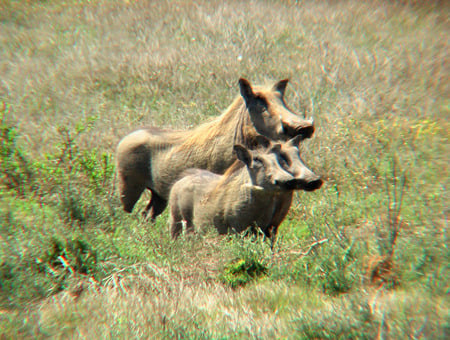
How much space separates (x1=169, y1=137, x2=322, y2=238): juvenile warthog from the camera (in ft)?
14.2

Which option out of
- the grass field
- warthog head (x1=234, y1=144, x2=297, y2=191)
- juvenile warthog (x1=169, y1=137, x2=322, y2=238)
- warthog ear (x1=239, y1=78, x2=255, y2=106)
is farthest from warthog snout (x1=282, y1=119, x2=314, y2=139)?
the grass field

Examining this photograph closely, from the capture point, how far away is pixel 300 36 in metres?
12.5

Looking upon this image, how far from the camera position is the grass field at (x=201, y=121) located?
12.4 ft

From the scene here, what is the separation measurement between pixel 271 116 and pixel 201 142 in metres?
1.11

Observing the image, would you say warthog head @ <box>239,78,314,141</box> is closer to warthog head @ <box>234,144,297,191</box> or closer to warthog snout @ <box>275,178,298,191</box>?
warthog head @ <box>234,144,297,191</box>

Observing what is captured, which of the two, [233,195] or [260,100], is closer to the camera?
[233,195]

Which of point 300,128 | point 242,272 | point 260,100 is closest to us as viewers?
point 242,272

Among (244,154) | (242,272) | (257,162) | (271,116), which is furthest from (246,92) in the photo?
(242,272)

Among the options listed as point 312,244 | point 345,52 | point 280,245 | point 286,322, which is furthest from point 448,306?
point 345,52

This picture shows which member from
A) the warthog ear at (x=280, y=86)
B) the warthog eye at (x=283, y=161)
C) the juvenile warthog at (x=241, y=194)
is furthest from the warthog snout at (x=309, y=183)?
the warthog ear at (x=280, y=86)

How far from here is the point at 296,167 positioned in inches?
170

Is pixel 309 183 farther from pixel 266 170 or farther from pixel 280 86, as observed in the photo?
pixel 280 86

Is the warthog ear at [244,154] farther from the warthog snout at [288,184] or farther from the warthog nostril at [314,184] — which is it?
the warthog nostril at [314,184]

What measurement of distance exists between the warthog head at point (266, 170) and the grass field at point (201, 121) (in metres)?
0.61
